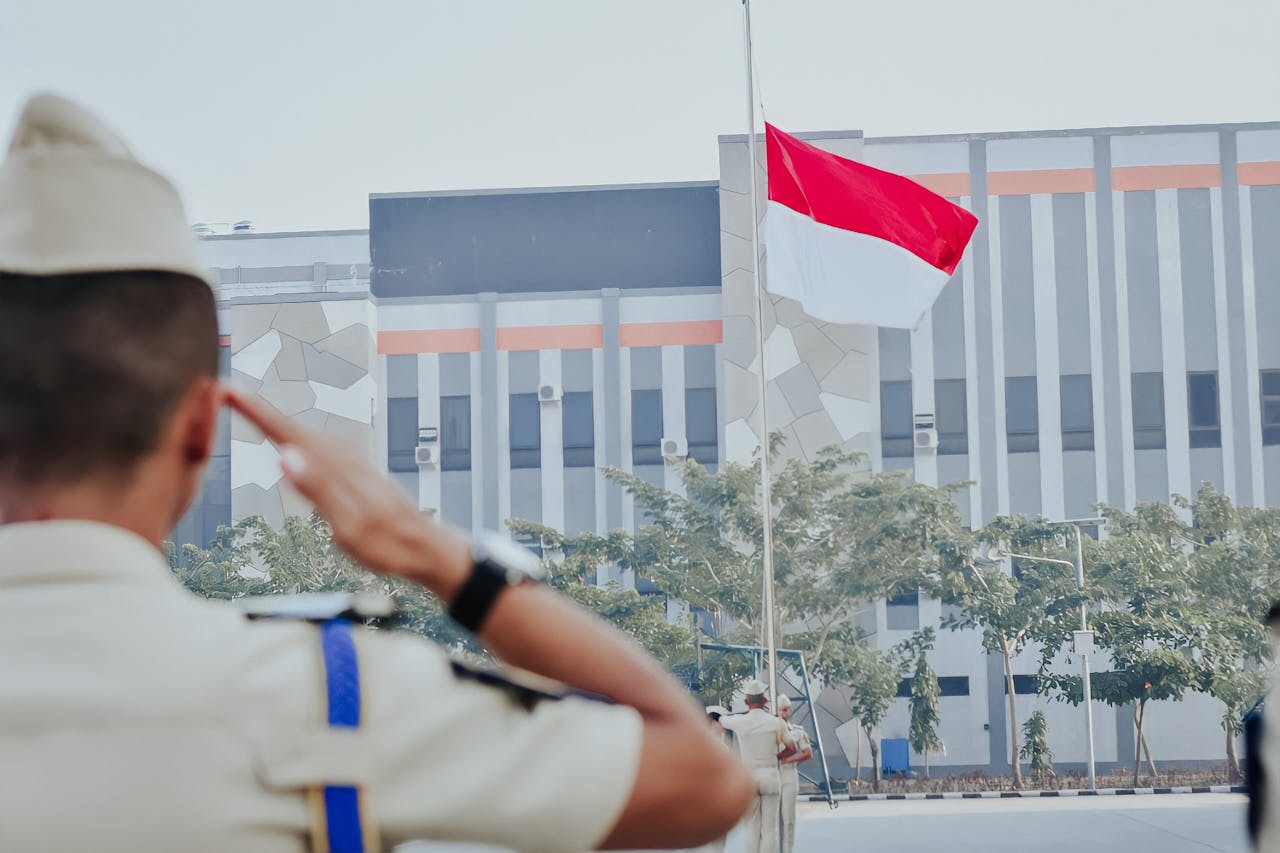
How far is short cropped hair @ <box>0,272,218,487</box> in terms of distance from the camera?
132cm

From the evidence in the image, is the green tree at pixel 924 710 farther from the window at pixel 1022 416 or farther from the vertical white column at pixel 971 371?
the window at pixel 1022 416

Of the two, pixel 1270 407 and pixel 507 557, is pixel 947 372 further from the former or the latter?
pixel 507 557

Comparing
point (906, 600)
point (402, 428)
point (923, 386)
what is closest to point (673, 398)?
point (923, 386)

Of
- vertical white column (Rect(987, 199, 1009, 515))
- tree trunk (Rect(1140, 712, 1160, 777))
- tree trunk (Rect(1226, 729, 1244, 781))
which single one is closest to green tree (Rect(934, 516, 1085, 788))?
tree trunk (Rect(1140, 712, 1160, 777))

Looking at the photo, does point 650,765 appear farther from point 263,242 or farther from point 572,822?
point 263,242

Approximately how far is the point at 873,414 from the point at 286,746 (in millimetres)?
38876

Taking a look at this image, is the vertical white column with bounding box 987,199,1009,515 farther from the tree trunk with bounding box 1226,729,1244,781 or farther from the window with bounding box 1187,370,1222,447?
the tree trunk with bounding box 1226,729,1244,781

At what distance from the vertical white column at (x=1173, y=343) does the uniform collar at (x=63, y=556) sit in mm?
39622

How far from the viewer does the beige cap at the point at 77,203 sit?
132cm

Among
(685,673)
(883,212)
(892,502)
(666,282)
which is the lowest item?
(685,673)

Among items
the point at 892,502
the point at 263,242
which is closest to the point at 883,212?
the point at 892,502

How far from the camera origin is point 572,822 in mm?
1229

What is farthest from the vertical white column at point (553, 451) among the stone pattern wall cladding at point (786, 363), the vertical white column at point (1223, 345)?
the vertical white column at point (1223, 345)

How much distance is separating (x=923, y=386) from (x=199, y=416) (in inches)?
1531
